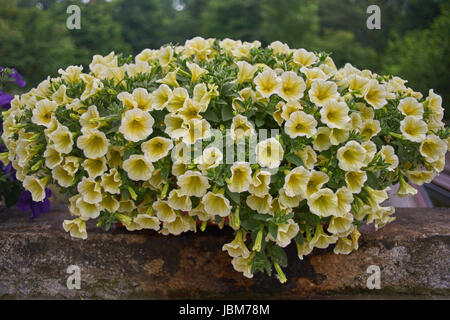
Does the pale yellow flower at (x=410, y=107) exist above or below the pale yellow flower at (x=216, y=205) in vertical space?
above

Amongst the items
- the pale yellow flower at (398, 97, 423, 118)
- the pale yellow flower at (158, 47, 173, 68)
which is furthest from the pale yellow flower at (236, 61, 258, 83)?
the pale yellow flower at (398, 97, 423, 118)

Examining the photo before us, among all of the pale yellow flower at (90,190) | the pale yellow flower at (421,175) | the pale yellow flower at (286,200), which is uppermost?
the pale yellow flower at (421,175)

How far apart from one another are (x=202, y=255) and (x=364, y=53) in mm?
17122

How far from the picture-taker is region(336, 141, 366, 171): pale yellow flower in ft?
5.35

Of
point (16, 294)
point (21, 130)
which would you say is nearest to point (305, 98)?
point (21, 130)

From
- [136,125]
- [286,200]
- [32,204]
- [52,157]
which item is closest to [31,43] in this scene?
[32,204]

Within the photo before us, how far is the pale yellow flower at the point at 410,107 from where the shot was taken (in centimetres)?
182

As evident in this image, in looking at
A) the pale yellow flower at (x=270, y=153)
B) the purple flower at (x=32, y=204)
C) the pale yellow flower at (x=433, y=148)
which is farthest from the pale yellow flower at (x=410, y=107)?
the purple flower at (x=32, y=204)

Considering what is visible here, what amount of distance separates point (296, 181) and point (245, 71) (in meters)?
0.54

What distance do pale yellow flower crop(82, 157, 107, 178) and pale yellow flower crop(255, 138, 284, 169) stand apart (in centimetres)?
66

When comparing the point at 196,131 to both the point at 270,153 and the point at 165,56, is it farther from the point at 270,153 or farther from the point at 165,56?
the point at 165,56

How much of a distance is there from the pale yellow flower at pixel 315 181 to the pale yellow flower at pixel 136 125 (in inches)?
26.5

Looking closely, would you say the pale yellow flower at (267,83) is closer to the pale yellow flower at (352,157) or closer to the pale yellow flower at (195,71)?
the pale yellow flower at (195,71)

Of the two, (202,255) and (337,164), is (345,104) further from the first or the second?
(202,255)
